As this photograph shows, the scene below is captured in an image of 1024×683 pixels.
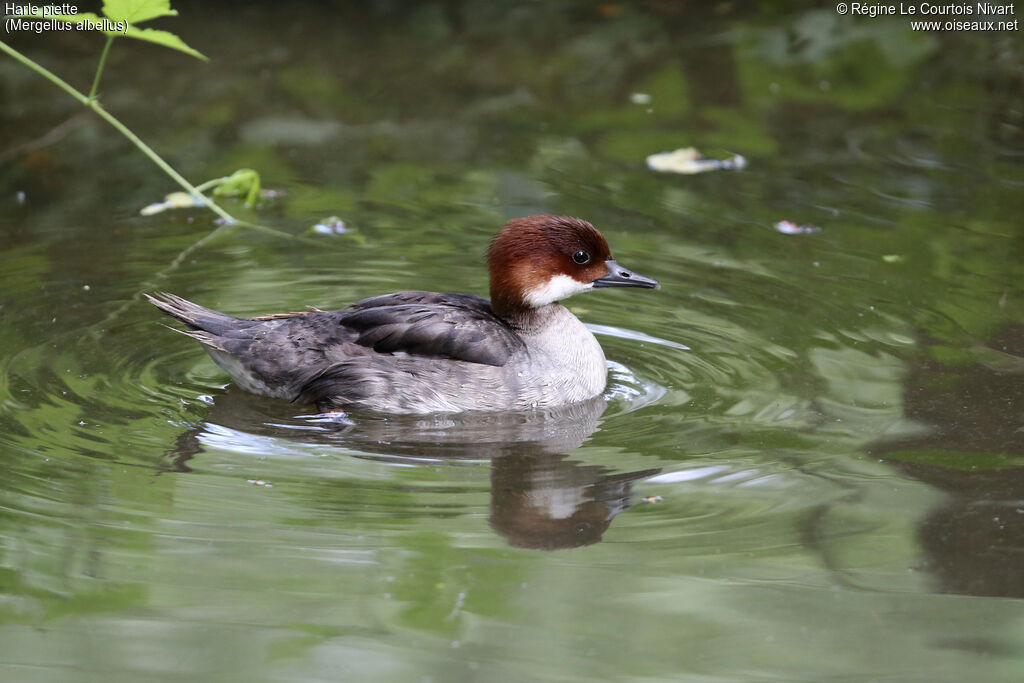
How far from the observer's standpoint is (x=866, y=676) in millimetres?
3930

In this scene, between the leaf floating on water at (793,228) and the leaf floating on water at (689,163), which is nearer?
the leaf floating on water at (793,228)

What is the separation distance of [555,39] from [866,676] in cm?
837

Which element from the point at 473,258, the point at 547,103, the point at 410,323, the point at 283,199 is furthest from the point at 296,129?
the point at 410,323

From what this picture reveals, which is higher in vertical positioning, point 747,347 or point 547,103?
point 547,103

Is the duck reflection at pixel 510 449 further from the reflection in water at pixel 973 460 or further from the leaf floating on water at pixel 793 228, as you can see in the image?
the leaf floating on water at pixel 793 228

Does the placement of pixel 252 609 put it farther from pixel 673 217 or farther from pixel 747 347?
pixel 673 217

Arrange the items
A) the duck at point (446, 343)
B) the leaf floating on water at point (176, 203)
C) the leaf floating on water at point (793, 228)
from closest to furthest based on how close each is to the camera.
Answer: the duck at point (446, 343), the leaf floating on water at point (793, 228), the leaf floating on water at point (176, 203)

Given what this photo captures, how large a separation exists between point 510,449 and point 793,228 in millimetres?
3162

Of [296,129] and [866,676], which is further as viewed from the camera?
[296,129]

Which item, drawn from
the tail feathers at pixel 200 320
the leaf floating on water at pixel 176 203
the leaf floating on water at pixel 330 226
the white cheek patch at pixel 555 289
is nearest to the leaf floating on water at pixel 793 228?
the white cheek patch at pixel 555 289

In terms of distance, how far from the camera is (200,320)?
6.25 metres

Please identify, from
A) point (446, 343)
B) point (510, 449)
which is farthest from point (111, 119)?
point (510, 449)

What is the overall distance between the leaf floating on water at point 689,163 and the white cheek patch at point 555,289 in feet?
9.40

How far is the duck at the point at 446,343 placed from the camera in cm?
606
